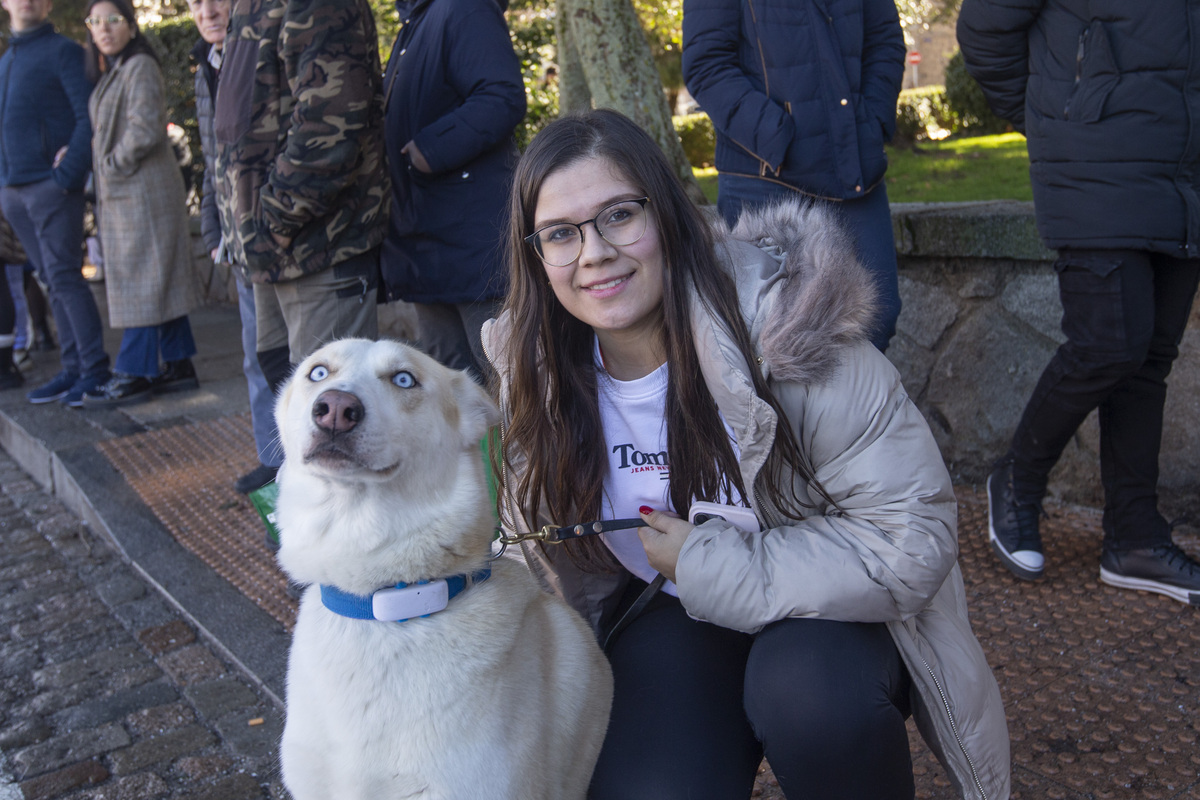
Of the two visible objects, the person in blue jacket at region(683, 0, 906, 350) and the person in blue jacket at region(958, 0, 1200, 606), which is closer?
the person in blue jacket at region(958, 0, 1200, 606)

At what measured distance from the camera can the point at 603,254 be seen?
2.02m

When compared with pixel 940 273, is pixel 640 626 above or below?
below

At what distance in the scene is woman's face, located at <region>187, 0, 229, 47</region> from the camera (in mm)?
4051

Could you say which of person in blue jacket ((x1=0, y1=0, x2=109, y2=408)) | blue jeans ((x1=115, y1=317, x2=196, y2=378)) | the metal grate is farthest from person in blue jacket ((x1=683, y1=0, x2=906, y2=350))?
person in blue jacket ((x1=0, y1=0, x2=109, y2=408))

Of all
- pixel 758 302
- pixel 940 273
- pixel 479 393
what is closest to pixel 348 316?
pixel 479 393

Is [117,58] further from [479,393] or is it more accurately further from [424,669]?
[424,669]

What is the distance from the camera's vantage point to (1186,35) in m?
2.77

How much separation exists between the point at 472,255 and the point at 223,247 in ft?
3.82

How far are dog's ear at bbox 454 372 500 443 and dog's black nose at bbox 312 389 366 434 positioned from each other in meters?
0.28

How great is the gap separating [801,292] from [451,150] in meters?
2.01

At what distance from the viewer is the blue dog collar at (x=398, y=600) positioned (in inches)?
71.3

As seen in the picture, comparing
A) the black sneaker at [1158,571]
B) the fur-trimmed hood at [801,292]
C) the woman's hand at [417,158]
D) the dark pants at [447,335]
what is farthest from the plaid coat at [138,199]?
the black sneaker at [1158,571]

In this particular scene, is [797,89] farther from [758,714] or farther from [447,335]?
[758,714]

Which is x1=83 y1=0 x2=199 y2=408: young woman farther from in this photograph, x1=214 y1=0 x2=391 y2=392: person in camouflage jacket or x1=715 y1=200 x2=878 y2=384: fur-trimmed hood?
x1=715 y1=200 x2=878 y2=384: fur-trimmed hood
